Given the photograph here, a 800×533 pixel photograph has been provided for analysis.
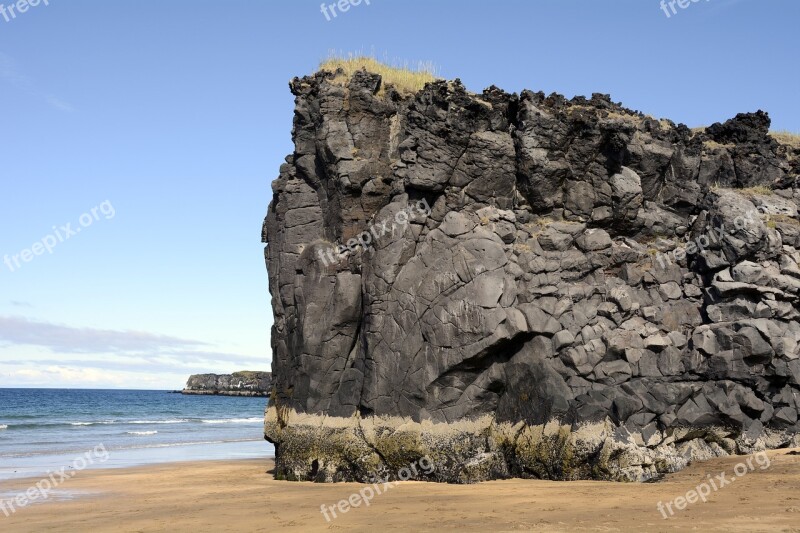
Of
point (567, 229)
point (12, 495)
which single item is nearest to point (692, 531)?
point (567, 229)

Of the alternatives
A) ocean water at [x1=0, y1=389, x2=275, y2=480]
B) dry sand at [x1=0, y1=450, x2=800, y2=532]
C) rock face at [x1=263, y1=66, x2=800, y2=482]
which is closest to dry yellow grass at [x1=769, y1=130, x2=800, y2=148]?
rock face at [x1=263, y1=66, x2=800, y2=482]

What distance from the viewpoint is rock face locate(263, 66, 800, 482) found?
18.9 m

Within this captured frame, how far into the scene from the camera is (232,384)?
158375mm

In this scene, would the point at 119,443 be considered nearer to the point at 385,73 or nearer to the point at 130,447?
the point at 130,447

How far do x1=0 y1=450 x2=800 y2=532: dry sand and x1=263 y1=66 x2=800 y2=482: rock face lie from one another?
1.25m

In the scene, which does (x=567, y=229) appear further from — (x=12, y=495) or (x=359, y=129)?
(x=12, y=495)

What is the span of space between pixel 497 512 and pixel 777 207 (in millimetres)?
13829

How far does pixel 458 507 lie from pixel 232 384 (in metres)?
149

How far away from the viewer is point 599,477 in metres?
17.9

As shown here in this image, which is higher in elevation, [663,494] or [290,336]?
[290,336]

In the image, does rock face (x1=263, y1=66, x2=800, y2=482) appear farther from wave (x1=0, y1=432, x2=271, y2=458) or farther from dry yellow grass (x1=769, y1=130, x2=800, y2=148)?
wave (x1=0, y1=432, x2=271, y2=458)

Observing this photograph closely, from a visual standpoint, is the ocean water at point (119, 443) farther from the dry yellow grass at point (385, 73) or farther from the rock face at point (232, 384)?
the rock face at point (232, 384)

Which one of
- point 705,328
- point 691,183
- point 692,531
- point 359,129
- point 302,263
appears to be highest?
point 359,129

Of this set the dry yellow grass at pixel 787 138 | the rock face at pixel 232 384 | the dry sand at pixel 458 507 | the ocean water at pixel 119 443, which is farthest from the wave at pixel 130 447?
the rock face at pixel 232 384
